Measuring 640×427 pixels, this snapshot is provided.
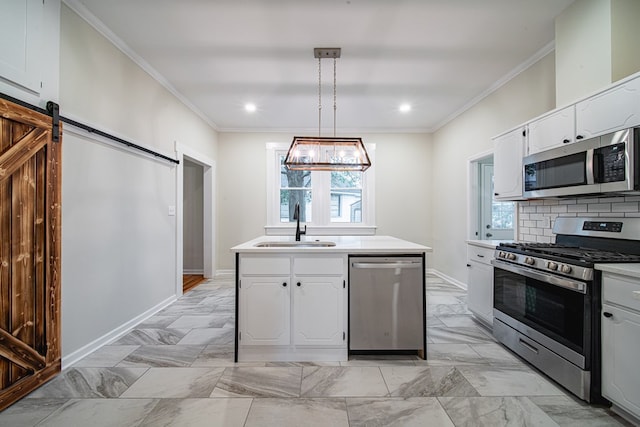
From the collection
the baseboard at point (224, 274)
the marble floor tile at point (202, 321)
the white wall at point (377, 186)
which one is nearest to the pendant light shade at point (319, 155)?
the marble floor tile at point (202, 321)

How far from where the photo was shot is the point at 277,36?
274cm

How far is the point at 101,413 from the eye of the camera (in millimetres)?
1779

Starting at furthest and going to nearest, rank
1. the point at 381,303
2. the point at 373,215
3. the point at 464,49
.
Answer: the point at 373,215 < the point at 464,49 < the point at 381,303

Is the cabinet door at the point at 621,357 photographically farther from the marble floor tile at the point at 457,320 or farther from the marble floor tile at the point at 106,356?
the marble floor tile at the point at 106,356

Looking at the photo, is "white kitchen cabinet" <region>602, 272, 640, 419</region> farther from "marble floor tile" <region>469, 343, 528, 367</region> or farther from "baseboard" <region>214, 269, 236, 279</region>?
"baseboard" <region>214, 269, 236, 279</region>

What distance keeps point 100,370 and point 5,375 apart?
54cm

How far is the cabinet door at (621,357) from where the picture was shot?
1.58 m

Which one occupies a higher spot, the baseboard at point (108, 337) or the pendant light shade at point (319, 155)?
the pendant light shade at point (319, 155)

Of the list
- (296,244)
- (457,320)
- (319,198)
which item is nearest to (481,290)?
(457,320)

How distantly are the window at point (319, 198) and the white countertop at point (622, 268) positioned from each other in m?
3.92

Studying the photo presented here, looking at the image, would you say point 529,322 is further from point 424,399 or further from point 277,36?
point 277,36

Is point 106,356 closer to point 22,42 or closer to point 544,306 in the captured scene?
point 22,42

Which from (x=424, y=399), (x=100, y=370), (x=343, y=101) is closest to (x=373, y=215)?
(x=343, y=101)

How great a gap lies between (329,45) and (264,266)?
2.14m
